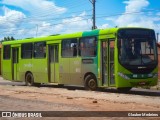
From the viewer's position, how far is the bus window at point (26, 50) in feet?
89.3

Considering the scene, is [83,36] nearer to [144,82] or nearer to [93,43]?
[93,43]

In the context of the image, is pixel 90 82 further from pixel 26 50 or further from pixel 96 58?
pixel 26 50

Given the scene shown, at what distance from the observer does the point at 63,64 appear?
24.2m

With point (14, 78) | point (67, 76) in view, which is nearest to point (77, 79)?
point (67, 76)

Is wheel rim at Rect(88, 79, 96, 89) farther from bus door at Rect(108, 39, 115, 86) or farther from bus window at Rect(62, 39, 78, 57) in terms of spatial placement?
bus window at Rect(62, 39, 78, 57)

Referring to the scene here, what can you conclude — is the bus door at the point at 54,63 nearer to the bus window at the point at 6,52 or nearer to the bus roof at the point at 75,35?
the bus roof at the point at 75,35

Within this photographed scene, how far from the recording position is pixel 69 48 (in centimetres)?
2353

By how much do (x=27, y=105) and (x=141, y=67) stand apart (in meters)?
6.71

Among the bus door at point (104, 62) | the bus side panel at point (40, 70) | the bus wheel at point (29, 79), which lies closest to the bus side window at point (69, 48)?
the bus side panel at point (40, 70)

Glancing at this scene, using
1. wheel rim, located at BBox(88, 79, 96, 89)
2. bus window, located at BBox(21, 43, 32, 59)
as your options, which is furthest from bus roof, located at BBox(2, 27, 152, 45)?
wheel rim, located at BBox(88, 79, 96, 89)

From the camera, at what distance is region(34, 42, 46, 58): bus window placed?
25.9 metres

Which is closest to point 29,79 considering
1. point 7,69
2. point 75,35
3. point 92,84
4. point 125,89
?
point 7,69

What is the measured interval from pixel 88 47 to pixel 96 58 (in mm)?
888

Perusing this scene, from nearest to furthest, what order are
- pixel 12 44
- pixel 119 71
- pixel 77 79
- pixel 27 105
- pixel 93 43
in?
pixel 27 105 → pixel 119 71 → pixel 93 43 → pixel 77 79 → pixel 12 44
